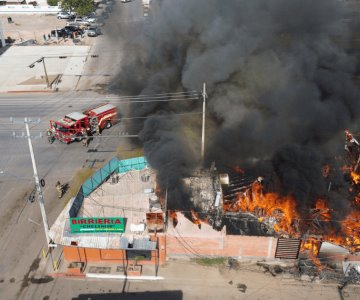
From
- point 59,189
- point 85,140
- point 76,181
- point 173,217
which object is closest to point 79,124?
point 85,140

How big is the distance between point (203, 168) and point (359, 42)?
2134 cm

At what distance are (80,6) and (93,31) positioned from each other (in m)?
6.26

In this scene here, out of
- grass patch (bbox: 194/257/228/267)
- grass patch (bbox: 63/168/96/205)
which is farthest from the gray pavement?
grass patch (bbox: 63/168/96/205)

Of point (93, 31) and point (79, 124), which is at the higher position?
point (93, 31)

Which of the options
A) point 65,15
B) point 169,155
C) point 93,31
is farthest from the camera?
point 65,15

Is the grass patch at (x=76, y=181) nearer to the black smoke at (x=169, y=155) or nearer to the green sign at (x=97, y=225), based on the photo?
the black smoke at (x=169, y=155)

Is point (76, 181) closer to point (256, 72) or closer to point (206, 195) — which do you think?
point (206, 195)

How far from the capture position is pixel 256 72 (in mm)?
21562

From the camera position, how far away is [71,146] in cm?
2656

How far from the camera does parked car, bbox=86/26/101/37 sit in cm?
5009

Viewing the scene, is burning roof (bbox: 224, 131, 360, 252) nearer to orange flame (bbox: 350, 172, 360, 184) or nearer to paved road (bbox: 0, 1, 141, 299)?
orange flame (bbox: 350, 172, 360, 184)

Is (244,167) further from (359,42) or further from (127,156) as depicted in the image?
(359,42)

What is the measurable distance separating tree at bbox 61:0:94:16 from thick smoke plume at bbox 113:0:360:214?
34699 millimetres

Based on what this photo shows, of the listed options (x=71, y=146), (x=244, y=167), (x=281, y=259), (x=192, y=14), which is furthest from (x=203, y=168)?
(x=71, y=146)
